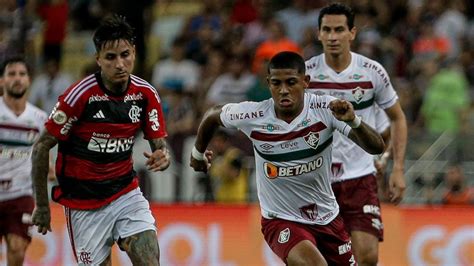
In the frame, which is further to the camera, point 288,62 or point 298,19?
point 298,19

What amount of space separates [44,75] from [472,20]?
6697 mm

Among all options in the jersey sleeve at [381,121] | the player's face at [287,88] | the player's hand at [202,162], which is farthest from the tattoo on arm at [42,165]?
the jersey sleeve at [381,121]

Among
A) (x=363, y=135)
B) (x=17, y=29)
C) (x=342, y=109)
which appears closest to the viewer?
(x=342, y=109)

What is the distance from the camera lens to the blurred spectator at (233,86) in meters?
18.2

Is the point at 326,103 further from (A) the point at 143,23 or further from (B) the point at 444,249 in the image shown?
(A) the point at 143,23

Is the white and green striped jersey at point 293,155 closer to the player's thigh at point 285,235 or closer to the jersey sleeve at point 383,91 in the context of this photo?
the player's thigh at point 285,235

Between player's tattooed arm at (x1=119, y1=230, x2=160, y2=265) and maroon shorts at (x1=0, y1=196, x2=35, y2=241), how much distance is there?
3036 mm

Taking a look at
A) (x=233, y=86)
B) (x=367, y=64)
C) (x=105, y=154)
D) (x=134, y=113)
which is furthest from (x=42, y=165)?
(x=233, y=86)

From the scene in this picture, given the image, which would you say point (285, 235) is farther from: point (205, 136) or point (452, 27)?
point (452, 27)

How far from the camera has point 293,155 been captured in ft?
32.1

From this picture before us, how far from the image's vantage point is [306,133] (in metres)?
9.71

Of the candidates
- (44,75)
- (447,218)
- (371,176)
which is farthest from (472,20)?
(371,176)

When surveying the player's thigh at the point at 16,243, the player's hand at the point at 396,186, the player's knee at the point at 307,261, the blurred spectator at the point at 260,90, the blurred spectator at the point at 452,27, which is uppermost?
the blurred spectator at the point at 452,27

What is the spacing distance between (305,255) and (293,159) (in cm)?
77
